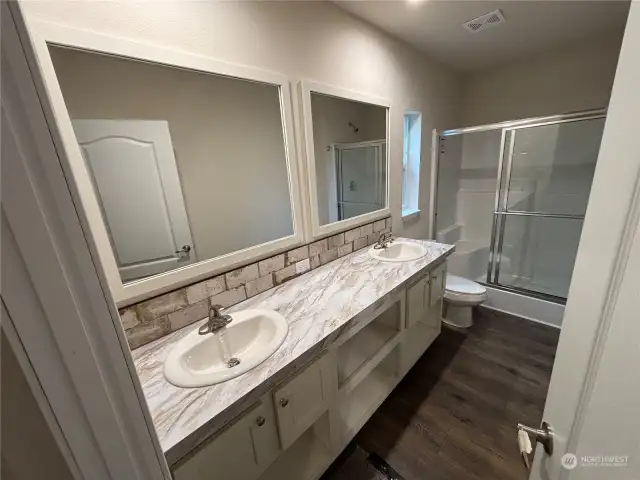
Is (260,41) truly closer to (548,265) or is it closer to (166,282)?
(166,282)

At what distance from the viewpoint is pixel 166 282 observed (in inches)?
43.1

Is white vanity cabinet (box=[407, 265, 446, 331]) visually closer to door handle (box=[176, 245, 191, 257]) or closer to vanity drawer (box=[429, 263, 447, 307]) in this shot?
vanity drawer (box=[429, 263, 447, 307])

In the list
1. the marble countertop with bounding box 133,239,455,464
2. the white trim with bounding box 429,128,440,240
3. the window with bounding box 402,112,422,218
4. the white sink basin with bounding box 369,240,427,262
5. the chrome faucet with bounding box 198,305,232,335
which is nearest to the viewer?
the marble countertop with bounding box 133,239,455,464

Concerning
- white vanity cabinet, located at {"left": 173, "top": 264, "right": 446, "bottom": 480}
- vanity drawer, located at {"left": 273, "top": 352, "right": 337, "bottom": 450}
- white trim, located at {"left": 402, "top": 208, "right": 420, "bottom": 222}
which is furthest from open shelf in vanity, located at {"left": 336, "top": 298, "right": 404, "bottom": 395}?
white trim, located at {"left": 402, "top": 208, "right": 420, "bottom": 222}

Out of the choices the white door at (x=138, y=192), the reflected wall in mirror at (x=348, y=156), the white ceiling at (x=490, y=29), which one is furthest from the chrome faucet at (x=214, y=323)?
the white ceiling at (x=490, y=29)

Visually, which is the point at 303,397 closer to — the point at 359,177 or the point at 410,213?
the point at 359,177

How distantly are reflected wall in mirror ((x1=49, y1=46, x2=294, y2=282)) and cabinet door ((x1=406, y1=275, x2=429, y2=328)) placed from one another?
849 mm

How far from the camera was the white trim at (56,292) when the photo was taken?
0.85 feet

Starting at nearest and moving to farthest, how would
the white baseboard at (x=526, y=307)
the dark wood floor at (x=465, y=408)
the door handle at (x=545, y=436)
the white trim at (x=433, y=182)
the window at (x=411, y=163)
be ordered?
1. the door handle at (x=545, y=436)
2. the dark wood floor at (x=465, y=408)
3. the white baseboard at (x=526, y=307)
4. the window at (x=411, y=163)
5. the white trim at (x=433, y=182)

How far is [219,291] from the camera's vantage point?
126cm

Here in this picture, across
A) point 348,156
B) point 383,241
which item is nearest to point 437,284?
point 383,241

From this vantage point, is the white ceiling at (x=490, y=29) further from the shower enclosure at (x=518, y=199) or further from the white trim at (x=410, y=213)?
the white trim at (x=410, y=213)

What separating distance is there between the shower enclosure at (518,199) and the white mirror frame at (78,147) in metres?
2.10

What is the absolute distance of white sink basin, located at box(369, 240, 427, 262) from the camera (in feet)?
6.52
